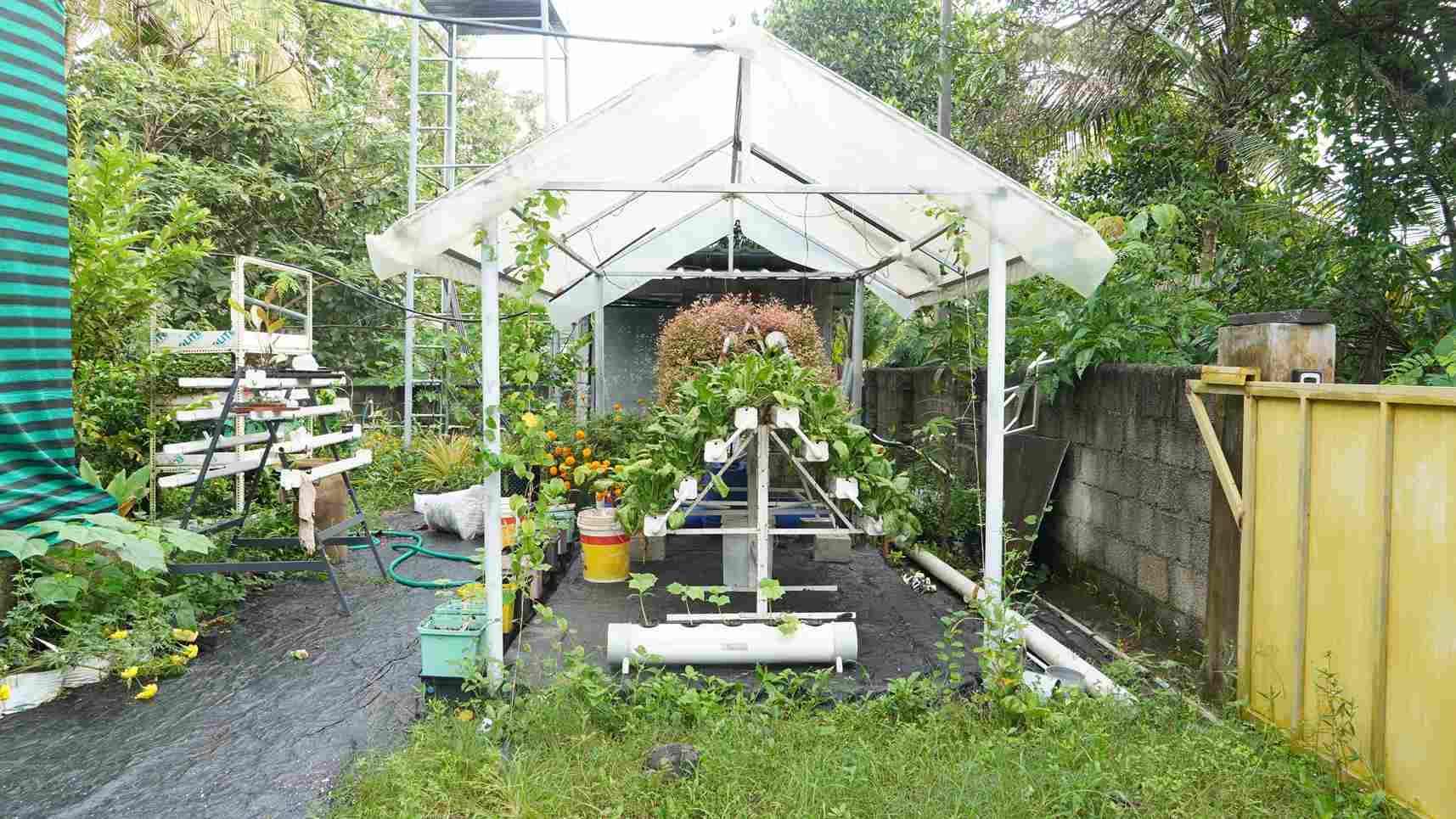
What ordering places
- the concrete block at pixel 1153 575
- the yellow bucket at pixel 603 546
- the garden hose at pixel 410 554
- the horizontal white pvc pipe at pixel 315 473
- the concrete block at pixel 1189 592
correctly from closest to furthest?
the concrete block at pixel 1189 592 < the concrete block at pixel 1153 575 < the horizontal white pvc pipe at pixel 315 473 < the yellow bucket at pixel 603 546 < the garden hose at pixel 410 554

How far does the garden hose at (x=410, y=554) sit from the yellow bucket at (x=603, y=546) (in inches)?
25.0

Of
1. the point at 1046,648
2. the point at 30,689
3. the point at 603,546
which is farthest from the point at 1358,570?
the point at 30,689

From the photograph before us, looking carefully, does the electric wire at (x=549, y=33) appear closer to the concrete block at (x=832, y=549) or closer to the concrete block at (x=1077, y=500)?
the concrete block at (x=832, y=549)

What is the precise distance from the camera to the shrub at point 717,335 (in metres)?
4.95

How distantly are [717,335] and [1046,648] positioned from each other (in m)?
2.40

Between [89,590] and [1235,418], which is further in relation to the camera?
[89,590]

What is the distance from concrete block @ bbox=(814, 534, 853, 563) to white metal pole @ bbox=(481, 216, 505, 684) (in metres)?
2.32

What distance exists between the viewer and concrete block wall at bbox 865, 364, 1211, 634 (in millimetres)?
3805

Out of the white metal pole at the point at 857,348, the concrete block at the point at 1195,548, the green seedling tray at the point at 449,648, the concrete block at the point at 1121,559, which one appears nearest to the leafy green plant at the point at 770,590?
the green seedling tray at the point at 449,648

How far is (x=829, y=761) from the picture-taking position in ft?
8.72

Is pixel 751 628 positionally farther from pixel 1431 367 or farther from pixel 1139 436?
pixel 1431 367

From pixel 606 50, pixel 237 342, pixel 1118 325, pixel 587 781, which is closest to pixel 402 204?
pixel 606 50

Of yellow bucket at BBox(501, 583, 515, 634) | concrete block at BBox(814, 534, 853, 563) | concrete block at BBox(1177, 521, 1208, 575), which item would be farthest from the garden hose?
concrete block at BBox(1177, 521, 1208, 575)

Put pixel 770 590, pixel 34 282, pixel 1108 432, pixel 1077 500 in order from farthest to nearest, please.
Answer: pixel 1077 500 < pixel 1108 432 < pixel 34 282 < pixel 770 590
